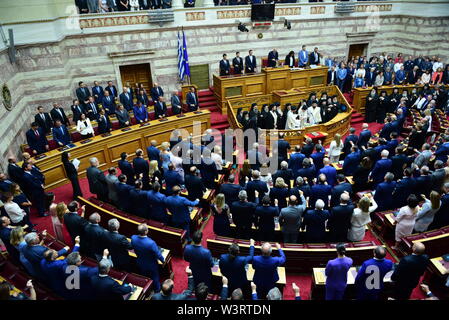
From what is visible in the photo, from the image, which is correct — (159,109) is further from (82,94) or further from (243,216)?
(243,216)

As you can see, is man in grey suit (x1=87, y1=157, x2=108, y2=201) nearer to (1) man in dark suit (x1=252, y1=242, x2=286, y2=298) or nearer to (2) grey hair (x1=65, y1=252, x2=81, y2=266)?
(2) grey hair (x1=65, y1=252, x2=81, y2=266)

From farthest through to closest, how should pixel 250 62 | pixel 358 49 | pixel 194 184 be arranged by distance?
pixel 358 49, pixel 250 62, pixel 194 184

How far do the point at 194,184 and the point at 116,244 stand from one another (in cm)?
233

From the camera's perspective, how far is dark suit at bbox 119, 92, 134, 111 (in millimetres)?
10969

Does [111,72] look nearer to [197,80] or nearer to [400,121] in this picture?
[197,80]

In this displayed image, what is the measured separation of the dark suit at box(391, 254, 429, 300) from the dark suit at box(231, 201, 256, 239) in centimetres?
237

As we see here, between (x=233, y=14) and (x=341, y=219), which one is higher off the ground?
(x=233, y=14)

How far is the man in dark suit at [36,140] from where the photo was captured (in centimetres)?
835

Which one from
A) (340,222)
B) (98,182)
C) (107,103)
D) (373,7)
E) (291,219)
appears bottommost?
(340,222)

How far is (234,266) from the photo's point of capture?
429cm

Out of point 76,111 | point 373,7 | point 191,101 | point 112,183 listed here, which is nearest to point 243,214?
point 112,183

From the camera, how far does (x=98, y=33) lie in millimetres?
11711

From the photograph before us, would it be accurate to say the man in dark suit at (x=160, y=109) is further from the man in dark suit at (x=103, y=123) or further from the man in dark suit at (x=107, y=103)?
the man in dark suit at (x=103, y=123)
